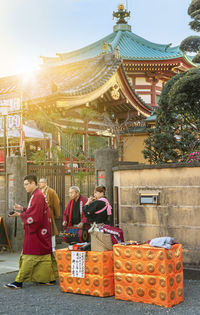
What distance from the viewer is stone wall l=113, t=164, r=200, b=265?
781 centimetres

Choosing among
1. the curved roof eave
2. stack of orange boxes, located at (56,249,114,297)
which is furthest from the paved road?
the curved roof eave

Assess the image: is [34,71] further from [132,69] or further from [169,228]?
[169,228]

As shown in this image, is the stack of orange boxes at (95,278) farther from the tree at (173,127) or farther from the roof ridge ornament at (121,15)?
the roof ridge ornament at (121,15)

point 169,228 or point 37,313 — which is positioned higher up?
point 169,228

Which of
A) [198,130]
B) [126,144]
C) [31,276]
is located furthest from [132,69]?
[31,276]

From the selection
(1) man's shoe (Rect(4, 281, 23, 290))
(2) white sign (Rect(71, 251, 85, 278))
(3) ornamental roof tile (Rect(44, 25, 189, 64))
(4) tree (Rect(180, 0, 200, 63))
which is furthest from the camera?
(3) ornamental roof tile (Rect(44, 25, 189, 64))

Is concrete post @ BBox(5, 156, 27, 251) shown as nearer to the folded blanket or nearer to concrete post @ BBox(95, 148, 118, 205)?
concrete post @ BBox(95, 148, 118, 205)

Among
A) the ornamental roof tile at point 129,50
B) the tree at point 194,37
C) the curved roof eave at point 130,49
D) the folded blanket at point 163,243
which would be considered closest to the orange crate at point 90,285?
the folded blanket at point 163,243

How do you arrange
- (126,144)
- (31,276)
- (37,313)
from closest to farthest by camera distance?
(37,313)
(31,276)
(126,144)

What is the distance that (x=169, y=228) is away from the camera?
315 inches

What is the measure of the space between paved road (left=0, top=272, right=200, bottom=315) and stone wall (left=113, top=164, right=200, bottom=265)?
1.39 meters

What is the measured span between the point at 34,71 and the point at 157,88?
783cm

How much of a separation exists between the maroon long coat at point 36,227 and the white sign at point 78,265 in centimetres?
80

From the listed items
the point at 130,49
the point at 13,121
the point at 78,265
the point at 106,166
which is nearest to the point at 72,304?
the point at 78,265
